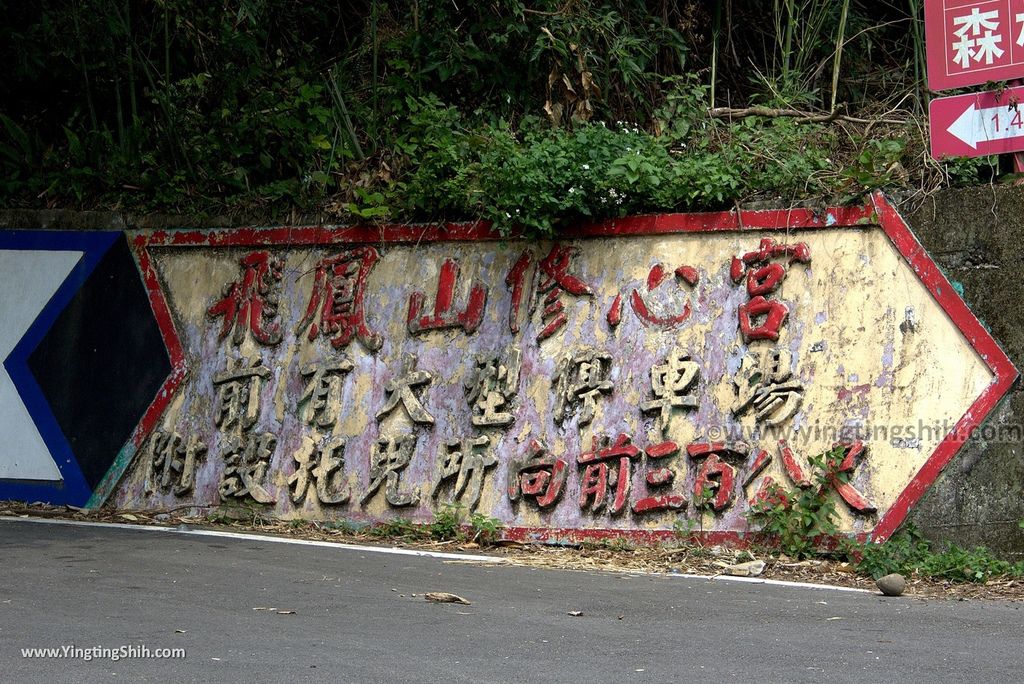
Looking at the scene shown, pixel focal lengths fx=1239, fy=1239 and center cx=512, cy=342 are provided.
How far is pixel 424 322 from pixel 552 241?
112 cm

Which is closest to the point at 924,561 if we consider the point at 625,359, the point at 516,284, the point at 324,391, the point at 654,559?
the point at 654,559

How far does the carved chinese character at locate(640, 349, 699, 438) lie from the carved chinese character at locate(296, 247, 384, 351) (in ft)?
7.35

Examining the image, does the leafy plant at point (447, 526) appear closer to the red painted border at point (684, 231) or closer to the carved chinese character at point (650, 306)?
the red painted border at point (684, 231)

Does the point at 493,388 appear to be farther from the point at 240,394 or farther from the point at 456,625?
the point at 456,625

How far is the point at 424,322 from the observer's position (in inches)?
351

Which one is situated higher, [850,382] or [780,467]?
[850,382]

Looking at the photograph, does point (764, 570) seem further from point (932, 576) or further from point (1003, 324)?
point (1003, 324)

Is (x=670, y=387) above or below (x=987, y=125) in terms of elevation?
below

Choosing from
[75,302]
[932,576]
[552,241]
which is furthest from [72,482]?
[932,576]

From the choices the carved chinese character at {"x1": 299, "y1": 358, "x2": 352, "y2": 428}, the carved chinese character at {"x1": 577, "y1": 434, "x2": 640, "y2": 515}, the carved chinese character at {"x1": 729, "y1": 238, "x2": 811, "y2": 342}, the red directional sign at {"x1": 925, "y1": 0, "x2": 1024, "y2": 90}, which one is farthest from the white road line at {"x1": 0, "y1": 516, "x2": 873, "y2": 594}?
the red directional sign at {"x1": 925, "y1": 0, "x2": 1024, "y2": 90}

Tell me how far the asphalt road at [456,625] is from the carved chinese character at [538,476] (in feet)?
3.42

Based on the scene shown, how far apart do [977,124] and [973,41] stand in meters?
0.49

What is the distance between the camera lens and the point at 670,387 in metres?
7.88

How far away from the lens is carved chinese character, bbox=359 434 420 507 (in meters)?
8.55
